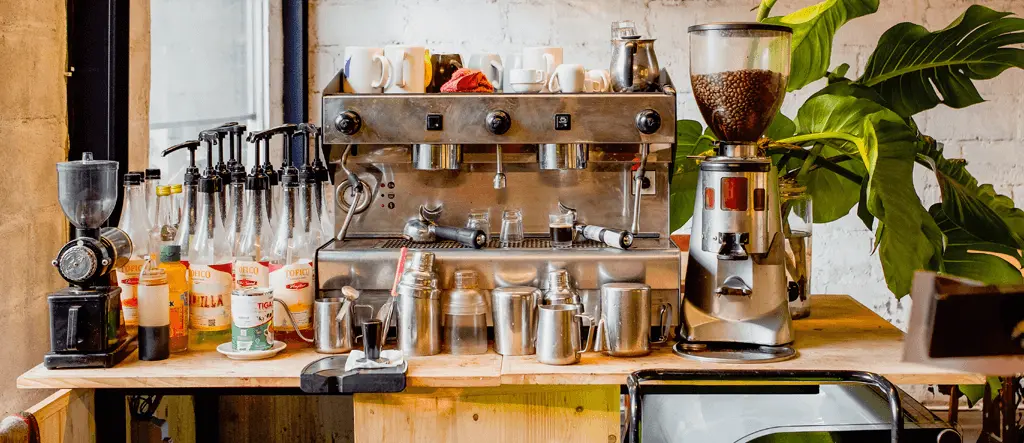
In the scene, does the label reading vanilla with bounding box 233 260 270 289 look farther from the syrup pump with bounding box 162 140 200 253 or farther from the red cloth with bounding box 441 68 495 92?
the red cloth with bounding box 441 68 495 92

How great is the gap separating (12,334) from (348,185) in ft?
2.17

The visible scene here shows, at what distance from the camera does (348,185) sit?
202 cm

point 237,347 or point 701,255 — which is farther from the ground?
point 701,255

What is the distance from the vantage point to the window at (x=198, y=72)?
7.22ft

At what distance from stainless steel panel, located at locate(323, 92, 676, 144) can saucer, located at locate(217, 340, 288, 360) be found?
0.39 meters

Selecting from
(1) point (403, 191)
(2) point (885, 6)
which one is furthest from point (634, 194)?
(2) point (885, 6)

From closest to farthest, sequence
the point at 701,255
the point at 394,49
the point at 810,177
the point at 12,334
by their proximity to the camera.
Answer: the point at 12,334 < the point at 701,255 < the point at 394,49 < the point at 810,177

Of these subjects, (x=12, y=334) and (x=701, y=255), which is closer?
(x=12, y=334)

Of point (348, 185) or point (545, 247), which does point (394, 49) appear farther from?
point (545, 247)

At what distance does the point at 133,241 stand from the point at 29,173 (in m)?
0.21

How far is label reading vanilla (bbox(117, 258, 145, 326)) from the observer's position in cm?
176

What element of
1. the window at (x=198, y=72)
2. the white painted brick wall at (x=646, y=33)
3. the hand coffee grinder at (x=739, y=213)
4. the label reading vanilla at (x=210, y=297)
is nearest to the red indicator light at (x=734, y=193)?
the hand coffee grinder at (x=739, y=213)

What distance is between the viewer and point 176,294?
69.2 inches

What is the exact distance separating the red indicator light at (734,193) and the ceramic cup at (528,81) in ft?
1.35
